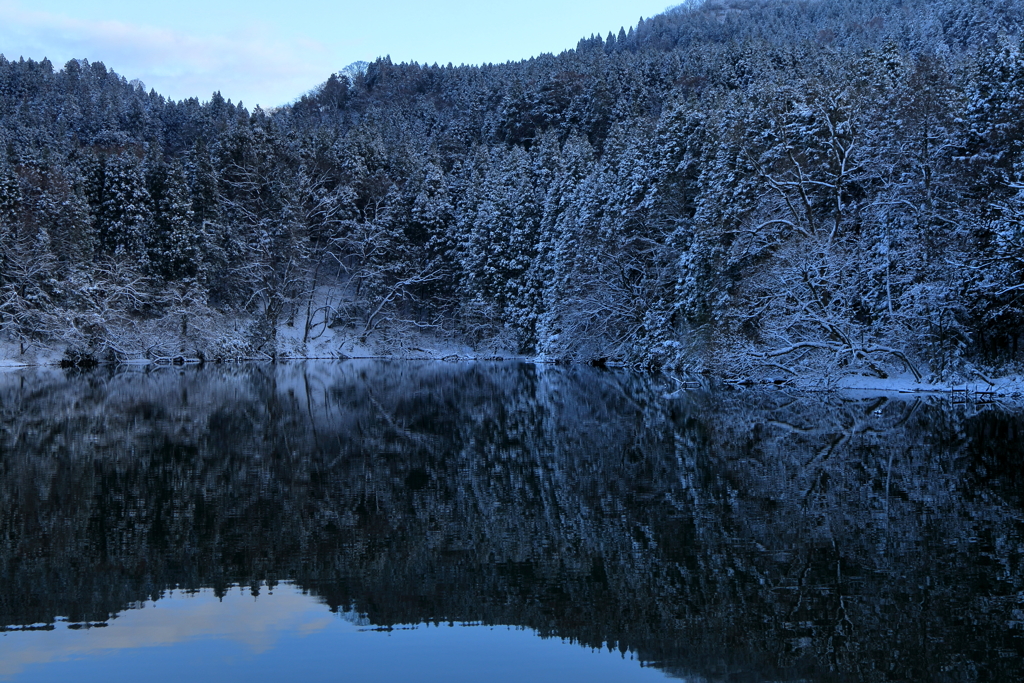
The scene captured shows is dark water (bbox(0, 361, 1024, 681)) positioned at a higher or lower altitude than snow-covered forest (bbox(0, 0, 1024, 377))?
lower

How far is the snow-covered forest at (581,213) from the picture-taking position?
2856 cm

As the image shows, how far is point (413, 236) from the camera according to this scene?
219 feet

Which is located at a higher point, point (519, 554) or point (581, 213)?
point (581, 213)

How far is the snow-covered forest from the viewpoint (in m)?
28.6

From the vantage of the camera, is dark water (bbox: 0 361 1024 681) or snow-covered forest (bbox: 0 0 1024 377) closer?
dark water (bbox: 0 361 1024 681)

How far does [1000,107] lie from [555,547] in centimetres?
2378

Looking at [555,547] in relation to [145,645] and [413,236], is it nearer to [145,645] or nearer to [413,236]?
[145,645]

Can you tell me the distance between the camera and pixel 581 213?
51.2 meters

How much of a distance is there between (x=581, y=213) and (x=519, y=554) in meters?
43.2

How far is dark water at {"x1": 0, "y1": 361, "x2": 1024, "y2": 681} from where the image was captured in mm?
6496

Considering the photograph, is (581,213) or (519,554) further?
→ (581,213)

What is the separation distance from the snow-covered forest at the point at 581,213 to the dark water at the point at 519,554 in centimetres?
1142

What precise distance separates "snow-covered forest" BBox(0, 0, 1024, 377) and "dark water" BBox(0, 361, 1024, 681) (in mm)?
11416

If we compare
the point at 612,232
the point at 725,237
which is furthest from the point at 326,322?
the point at 725,237
